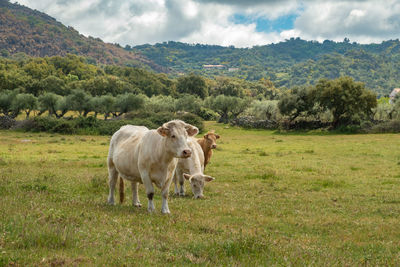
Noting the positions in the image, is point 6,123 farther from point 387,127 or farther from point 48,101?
point 387,127

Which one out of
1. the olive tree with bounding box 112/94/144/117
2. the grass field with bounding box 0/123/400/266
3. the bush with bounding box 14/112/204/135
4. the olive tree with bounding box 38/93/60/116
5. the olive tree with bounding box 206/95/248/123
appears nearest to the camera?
the grass field with bounding box 0/123/400/266

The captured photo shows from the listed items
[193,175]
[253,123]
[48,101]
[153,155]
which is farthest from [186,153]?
[48,101]

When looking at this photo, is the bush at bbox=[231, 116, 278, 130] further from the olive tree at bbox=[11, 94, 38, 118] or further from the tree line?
the olive tree at bbox=[11, 94, 38, 118]

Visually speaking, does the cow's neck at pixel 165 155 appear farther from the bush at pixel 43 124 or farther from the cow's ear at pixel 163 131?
the bush at pixel 43 124

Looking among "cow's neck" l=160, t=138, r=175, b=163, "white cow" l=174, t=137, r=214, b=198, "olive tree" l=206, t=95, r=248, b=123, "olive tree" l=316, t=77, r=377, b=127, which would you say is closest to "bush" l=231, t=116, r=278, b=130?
"olive tree" l=206, t=95, r=248, b=123

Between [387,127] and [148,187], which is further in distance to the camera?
[387,127]

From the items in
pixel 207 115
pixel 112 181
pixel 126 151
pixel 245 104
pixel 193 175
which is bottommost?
pixel 193 175

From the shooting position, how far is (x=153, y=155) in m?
9.34

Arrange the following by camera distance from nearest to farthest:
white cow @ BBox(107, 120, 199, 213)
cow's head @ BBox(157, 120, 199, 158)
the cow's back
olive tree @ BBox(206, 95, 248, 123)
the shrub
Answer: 1. cow's head @ BBox(157, 120, 199, 158)
2. white cow @ BBox(107, 120, 199, 213)
3. the cow's back
4. the shrub
5. olive tree @ BBox(206, 95, 248, 123)

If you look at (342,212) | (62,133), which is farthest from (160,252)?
(62,133)

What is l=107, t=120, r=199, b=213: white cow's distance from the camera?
8914 millimetres

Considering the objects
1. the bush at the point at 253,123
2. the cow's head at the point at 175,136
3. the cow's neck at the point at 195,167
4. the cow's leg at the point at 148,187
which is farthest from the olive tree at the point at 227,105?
the cow's head at the point at 175,136

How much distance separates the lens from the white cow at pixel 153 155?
891 centimetres

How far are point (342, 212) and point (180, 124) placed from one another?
19.7ft
